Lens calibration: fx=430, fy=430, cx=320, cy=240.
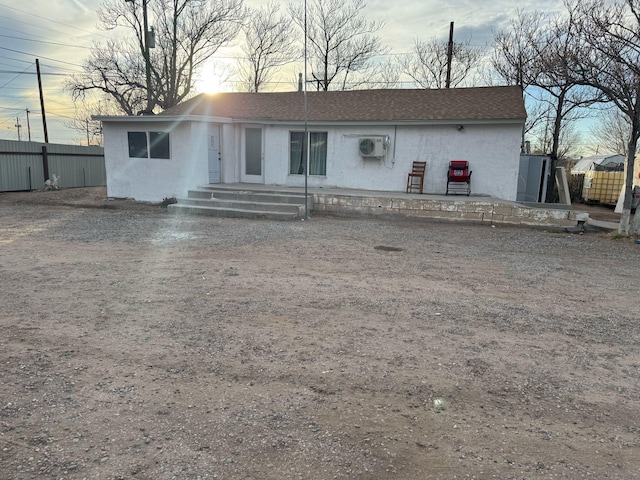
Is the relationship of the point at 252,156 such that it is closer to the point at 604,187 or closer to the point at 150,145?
the point at 150,145

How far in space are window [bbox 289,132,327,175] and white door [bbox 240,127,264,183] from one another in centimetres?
108

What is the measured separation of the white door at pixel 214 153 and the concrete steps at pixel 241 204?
1026mm

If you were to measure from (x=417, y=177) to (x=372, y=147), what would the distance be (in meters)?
1.62

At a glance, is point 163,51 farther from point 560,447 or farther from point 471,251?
point 560,447

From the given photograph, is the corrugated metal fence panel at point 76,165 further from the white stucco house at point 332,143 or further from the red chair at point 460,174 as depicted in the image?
the red chair at point 460,174

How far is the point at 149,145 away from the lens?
13.1 m

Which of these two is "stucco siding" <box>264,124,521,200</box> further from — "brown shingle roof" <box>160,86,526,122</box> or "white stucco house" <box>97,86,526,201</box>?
"brown shingle roof" <box>160,86,526,122</box>

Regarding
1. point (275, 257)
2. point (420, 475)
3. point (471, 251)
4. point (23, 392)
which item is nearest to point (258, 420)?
point (420, 475)

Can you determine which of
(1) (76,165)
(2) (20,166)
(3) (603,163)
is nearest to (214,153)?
(2) (20,166)

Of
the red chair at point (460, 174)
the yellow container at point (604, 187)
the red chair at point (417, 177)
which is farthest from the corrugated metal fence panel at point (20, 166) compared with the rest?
the yellow container at point (604, 187)

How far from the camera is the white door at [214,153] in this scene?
13.2 meters

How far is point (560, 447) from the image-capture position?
7.57 ft

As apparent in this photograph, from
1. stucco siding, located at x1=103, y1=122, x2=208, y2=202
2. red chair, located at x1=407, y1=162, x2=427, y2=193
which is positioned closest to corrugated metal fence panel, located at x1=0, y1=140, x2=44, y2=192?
stucco siding, located at x1=103, y1=122, x2=208, y2=202

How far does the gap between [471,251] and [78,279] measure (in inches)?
235
